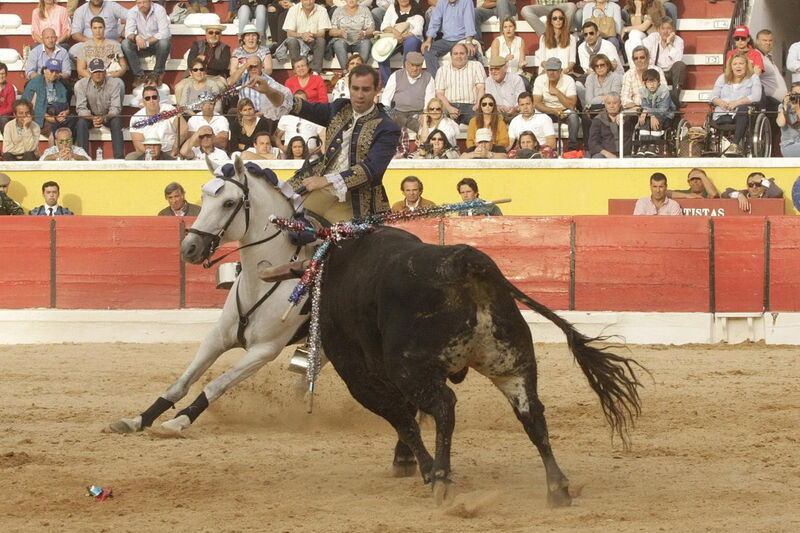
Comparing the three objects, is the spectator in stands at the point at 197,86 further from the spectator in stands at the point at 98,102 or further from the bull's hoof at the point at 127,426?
the bull's hoof at the point at 127,426

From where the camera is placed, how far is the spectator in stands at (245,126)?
1300 centimetres

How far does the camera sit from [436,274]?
4754 millimetres

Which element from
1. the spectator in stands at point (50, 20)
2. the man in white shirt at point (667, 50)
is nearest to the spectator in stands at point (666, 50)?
the man in white shirt at point (667, 50)

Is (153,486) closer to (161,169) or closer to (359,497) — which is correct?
(359,497)

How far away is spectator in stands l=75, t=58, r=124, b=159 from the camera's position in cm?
1397

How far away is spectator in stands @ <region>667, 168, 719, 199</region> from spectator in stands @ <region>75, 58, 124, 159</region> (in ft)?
18.9

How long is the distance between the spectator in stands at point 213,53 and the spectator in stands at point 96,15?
123 centimetres

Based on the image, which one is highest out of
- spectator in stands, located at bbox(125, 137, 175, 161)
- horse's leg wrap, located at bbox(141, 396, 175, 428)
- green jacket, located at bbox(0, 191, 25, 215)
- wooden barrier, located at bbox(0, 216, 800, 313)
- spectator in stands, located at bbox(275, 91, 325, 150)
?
spectator in stands, located at bbox(275, 91, 325, 150)

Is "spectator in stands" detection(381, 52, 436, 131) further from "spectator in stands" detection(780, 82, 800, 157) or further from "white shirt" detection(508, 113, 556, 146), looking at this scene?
"spectator in stands" detection(780, 82, 800, 157)

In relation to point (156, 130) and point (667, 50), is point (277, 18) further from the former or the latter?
point (667, 50)

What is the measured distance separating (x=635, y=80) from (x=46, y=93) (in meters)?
6.08

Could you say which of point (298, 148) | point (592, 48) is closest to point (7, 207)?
point (298, 148)

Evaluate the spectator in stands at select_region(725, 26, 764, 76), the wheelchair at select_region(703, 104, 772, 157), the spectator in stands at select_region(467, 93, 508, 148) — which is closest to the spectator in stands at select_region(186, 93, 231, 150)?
the spectator in stands at select_region(467, 93, 508, 148)

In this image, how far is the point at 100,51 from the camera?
47.5ft
